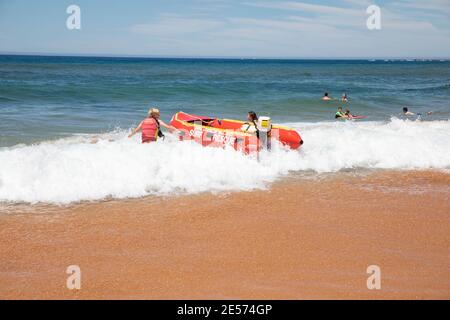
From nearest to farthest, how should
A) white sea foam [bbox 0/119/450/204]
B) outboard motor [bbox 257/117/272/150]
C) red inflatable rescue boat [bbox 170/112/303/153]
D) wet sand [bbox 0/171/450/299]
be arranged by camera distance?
wet sand [bbox 0/171/450/299]
white sea foam [bbox 0/119/450/204]
red inflatable rescue boat [bbox 170/112/303/153]
outboard motor [bbox 257/117/272/150]

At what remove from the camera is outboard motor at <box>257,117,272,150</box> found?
33.0 feet

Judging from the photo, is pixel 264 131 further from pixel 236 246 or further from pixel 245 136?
pixel 236 246

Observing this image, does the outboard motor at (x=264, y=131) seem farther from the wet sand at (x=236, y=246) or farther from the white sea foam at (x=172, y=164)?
the wet sand at (x=236, y=246)

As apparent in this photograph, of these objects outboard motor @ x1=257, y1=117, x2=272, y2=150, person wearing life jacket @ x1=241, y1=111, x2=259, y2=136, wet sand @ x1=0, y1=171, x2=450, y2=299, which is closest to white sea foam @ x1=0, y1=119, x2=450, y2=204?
outboard motor @ x1=257, y1=117, x2=272, y2=150

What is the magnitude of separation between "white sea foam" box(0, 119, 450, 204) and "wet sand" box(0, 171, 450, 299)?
527mm

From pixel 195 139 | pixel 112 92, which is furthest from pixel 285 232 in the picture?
pixel 112 92

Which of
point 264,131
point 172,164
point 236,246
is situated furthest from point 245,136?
point 236,246

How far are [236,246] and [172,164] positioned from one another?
341 centimetres

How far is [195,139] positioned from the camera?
Result: 1062 centimetres

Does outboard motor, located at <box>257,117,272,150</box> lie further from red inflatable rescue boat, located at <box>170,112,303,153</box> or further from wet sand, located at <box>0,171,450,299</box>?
wet sand, located at <box>0,171,450,299</box>

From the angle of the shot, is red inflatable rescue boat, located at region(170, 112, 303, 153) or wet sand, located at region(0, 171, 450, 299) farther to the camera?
red inflatable rescue boat, located at region(170, 112, 303, 153)

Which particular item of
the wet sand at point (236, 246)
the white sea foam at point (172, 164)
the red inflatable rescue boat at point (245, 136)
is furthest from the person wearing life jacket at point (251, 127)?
the wet sand at point (236, 246)

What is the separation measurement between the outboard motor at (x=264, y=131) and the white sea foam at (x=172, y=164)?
30cm
